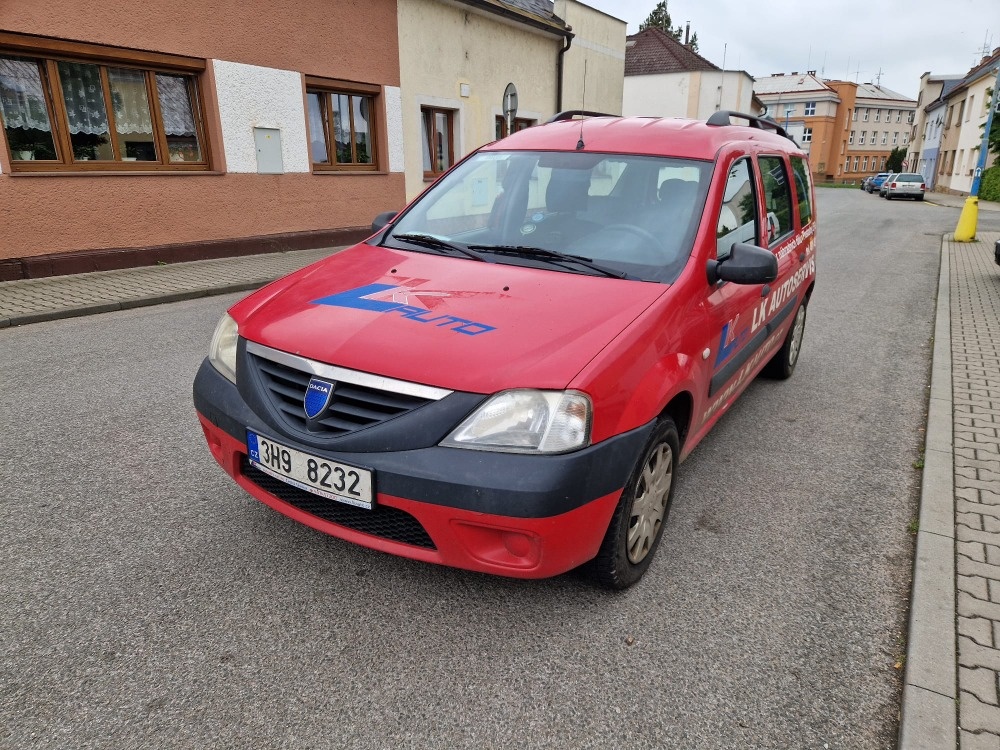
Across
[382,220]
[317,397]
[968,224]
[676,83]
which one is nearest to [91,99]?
→ [382,220]

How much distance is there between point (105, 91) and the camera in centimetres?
927

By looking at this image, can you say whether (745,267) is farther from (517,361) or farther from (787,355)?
(787,355)

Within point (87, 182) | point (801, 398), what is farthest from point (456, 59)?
point (801, 398)

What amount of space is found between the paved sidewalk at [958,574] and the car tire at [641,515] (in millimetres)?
973

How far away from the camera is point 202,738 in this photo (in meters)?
2.03

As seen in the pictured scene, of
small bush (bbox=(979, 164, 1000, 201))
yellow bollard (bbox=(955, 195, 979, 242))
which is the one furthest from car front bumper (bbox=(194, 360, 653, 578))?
small bush (bbox=(979, 164, 1000, 201))

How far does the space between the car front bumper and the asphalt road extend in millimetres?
349

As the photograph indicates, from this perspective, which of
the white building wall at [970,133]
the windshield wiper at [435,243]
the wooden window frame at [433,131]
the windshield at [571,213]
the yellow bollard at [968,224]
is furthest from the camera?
the white building wall at [970,133]

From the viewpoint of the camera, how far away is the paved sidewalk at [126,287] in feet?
23.9

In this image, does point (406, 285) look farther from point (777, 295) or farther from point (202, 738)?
point (777, 295)

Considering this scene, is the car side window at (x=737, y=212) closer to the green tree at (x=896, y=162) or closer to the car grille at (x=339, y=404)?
the car grille at (x=339, y=404)

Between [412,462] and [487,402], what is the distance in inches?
12.3

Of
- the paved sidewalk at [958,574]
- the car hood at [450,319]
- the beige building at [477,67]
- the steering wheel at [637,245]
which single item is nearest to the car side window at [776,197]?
the steering wheel at [637,245]

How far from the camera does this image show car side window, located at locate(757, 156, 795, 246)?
163 inches
